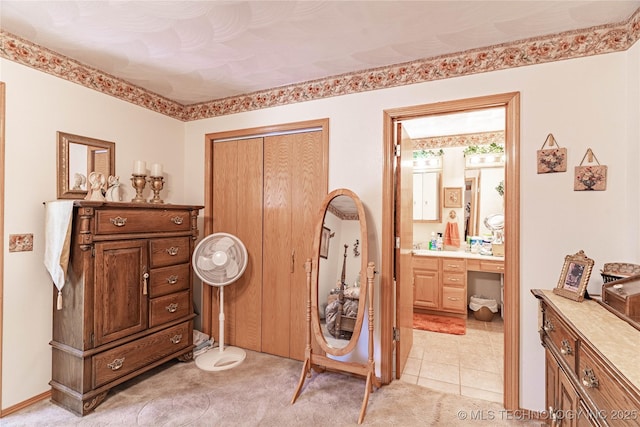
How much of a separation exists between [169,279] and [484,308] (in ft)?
11.8

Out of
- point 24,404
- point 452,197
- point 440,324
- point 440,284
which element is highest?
point 452,197

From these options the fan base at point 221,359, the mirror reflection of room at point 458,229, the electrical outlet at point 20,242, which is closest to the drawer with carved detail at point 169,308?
the fan base at point 221,359

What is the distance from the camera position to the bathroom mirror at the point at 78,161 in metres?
2.16

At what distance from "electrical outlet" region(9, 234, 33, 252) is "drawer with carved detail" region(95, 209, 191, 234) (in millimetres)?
483

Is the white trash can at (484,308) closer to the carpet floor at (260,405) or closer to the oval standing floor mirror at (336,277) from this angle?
the carpet floor at (260,405)

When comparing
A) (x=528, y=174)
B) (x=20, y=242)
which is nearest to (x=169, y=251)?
(x=20, y=242)

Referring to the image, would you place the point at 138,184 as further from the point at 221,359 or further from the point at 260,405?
the point at 260,405

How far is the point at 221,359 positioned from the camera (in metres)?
2.65

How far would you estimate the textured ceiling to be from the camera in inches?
63.5

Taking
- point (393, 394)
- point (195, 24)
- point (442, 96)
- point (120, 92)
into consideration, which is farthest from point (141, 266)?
point (442, 96)

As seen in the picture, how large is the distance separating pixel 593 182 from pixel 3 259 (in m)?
3.62

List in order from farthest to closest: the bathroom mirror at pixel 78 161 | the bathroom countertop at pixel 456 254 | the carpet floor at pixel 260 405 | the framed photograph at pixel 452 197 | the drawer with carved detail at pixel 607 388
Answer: the framed photograph at pixel 452 197 < the bathroom countertop at pixel 456 254 < the bathroom mirror at pixel 78 161 < the carpet floor at pixel 260 405 < the drawer with carved detail at pixel 607 388

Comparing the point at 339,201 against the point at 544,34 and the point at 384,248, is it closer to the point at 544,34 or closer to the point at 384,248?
the point at 384,248

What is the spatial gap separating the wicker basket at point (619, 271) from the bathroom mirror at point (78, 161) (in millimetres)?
3395
